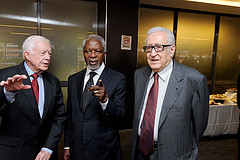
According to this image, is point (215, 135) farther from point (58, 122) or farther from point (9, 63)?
point (9, 63)

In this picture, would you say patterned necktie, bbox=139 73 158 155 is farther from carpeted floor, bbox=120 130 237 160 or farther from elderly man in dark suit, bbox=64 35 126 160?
carpeted floor, bbox=120 130 237 160

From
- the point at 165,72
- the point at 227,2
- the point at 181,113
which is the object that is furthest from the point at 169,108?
the point at 227,2

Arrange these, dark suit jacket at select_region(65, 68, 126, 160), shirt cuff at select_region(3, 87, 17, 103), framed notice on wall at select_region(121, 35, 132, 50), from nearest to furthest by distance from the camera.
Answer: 1. shirt cuff at select_region(3, 87, 17, 103)
2. dark suit jacket at select_region(65, 68, 126, 160)
3. framed notice on wall at select_region(121, 35, 132, 50)

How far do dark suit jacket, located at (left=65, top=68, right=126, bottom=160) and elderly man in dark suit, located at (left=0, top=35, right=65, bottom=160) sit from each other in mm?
193

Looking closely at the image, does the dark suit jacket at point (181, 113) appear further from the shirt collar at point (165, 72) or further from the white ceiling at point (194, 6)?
the white ceiling at point (194, 6)

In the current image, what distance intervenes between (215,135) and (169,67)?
3.27 meters

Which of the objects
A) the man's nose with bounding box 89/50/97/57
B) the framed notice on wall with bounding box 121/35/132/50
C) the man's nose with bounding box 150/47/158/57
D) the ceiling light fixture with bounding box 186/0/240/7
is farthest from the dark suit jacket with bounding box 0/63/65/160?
the ceiling light fixture with bounding box 186/0/240/7

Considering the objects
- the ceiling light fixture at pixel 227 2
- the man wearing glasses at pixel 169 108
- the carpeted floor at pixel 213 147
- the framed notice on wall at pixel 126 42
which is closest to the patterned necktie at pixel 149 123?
the man wearing glasses at pixel 169 108

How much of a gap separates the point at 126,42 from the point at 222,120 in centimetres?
262

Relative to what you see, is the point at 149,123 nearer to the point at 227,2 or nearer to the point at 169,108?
the point at 169,108

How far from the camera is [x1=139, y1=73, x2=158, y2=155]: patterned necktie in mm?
1643

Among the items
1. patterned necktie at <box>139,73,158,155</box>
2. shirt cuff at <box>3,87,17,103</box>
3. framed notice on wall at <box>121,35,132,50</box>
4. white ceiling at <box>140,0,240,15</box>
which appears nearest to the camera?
shirt cuff at <box>3,87,17,103</box>

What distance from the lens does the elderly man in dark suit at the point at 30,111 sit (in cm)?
165

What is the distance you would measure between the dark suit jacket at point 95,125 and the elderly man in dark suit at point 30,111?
0.19 meters
